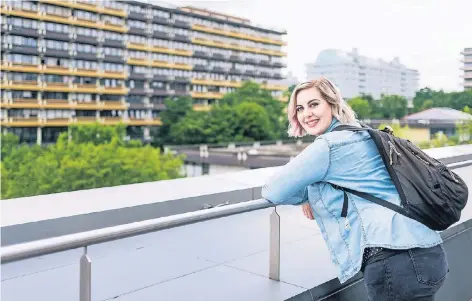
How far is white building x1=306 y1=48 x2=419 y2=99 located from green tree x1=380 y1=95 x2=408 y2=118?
129 feet

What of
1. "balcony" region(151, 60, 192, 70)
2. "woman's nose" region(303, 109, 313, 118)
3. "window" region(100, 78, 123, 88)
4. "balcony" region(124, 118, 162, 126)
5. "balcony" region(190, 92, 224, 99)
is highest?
"balcony" region(151, 60, 192, 70)

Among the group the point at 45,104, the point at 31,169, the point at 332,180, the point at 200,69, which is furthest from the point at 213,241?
the point at 200,69

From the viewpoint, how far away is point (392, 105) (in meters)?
74.8

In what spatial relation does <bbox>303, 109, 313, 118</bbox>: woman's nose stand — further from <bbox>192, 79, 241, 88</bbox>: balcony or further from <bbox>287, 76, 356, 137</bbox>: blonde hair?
<bbox>192, 79, 241, 88</bbox>: balcony

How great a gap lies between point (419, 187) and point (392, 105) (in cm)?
7646

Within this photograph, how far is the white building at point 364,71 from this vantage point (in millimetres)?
120188

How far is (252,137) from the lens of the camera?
66812 millimetres

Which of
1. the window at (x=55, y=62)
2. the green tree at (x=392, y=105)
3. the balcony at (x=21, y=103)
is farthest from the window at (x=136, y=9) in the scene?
the green tree at (x=392, y=105)

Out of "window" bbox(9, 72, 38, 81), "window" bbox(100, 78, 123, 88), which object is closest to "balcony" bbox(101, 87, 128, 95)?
"window" bbox(100, 78, 123, 88)

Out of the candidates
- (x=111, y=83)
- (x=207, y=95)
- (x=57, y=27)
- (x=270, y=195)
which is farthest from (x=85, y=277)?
(x=207, y=95)

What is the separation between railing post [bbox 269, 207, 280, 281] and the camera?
261 centimetres

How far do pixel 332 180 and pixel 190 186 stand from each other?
3.11m

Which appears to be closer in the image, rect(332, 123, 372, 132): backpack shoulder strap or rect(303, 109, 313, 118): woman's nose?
rect(332, 123, 372, 132): backpack shoulder strap

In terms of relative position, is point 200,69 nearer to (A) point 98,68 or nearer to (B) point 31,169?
(A) point 98,68
